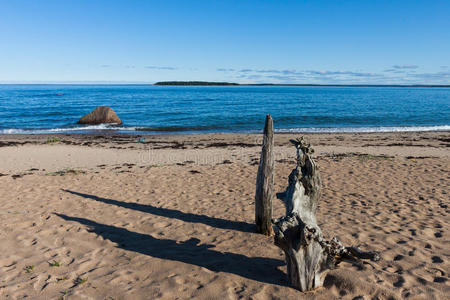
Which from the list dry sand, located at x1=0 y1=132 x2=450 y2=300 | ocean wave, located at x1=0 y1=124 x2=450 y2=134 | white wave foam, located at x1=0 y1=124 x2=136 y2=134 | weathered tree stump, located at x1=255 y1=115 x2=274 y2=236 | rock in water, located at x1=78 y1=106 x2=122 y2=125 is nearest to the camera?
dry sand, located at x1=0 y1=132 x2=450 y2=300

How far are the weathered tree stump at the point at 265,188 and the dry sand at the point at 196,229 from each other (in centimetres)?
39

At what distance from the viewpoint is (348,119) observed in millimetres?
36969

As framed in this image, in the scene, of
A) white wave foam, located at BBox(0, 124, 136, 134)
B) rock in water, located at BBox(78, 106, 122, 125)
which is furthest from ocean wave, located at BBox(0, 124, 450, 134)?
rock in water, located at BBox(78, 106, 122, 125)

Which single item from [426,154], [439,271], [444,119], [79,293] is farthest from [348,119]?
[79,293]

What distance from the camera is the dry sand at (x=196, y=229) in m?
4.61

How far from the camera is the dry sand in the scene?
15.1 feet

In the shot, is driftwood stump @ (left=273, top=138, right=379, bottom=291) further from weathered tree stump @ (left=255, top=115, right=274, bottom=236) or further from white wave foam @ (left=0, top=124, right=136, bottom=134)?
white wave foam @ (left=0, top=124, right=136, bottom=134)

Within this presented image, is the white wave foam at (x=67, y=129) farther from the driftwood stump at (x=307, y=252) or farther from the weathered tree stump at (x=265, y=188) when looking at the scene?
the driftwood stump at (x=307, y=252)

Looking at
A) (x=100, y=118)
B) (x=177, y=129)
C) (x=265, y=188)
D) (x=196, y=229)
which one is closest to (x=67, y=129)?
(x=100, y=118)

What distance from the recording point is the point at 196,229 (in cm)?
707

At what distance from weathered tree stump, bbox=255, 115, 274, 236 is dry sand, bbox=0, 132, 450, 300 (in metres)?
0.39

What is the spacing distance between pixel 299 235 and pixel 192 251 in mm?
2534

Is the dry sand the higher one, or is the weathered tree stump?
the weathered tree stump

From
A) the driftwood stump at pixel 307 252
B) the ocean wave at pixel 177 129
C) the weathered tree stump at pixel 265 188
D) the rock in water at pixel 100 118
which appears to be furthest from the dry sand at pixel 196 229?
the rock in water at pixel 100 118
